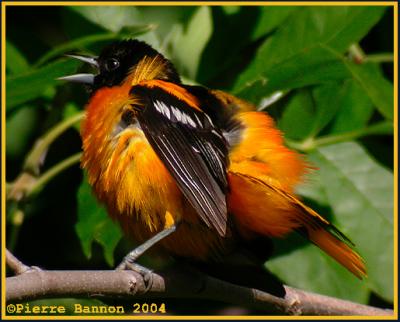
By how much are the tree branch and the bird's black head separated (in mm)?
871

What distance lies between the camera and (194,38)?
12.6 feet

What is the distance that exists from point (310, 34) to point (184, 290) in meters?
1.18

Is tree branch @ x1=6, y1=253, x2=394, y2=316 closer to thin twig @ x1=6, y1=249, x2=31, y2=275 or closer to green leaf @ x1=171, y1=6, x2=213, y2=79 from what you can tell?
thin twig @ x1=6, y1=249, x2=31, y2=275

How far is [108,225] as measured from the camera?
145 inches

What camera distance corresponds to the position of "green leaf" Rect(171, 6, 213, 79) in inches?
151

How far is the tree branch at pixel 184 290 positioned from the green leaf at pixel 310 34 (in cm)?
82

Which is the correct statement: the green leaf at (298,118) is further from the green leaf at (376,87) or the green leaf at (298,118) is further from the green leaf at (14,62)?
the green leaf at (14,62)

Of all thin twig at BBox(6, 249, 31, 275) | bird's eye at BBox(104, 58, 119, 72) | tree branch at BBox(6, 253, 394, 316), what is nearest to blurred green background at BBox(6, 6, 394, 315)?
bird's eye at BBox(104, 58, 119, 72)

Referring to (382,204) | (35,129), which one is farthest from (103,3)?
(382,204)

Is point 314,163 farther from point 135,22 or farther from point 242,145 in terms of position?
point 135,22

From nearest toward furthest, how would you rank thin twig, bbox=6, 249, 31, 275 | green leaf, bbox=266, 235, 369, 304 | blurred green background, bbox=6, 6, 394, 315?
thin twig, bbox=6, 249, 31, 275 < blurred green background, bbox=6, 6, 394, 315 < green leaf, bbox=266, 235, 369, 304

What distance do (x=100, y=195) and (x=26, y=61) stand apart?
1039mm

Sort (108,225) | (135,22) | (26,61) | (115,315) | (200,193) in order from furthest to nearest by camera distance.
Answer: (26,61)
(135,22)
(108,225)
(115,315)
(200,193)

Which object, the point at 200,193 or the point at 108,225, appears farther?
the point at 108,225
